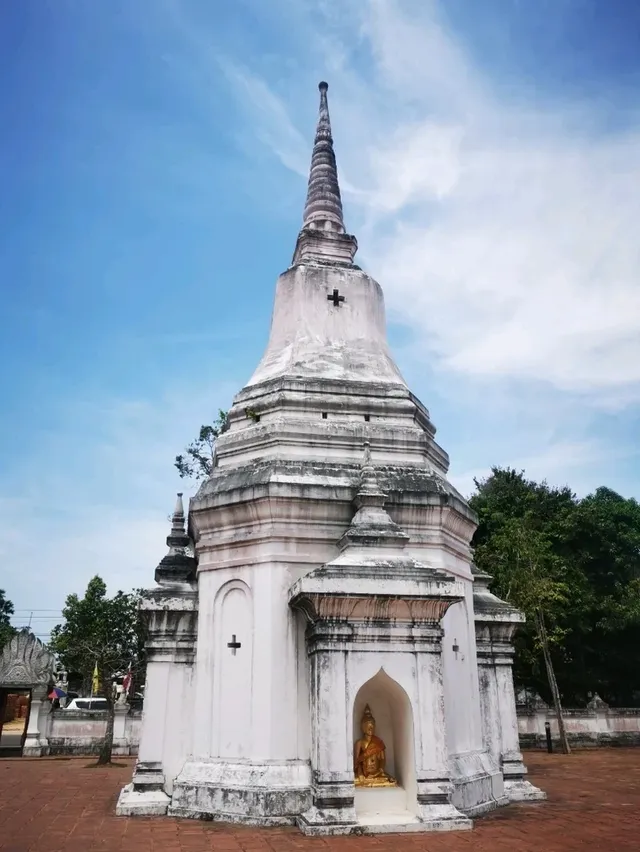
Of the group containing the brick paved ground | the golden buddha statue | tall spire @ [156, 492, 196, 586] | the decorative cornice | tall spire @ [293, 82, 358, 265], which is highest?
tall spire @ [293, 82, 358, 265]

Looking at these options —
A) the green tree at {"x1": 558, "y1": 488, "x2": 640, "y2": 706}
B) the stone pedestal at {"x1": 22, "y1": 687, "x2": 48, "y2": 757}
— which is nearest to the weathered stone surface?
the stone pedestal at {"x1": 22, "y1": 687, "x2": 48, "y2": 757}

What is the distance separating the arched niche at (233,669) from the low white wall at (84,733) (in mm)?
15834

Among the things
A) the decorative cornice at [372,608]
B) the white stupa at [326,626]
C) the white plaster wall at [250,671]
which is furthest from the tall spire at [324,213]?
the decorative cornice at [372,608]

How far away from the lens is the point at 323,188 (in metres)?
18.8

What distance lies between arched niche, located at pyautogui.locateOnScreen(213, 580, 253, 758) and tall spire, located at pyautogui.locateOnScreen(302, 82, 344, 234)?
992 cm

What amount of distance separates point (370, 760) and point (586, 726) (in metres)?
22.9

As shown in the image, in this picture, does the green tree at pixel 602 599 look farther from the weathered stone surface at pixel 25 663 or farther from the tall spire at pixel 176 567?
the tall spire at pixel 176 567

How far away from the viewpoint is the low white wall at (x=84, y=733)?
25641 millimetres

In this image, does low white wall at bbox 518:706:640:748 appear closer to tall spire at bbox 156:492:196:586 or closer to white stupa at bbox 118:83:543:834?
white stupa at bbox 118:83:543:834

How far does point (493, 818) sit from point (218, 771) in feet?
14.5

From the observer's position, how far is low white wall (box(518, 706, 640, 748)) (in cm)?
2891

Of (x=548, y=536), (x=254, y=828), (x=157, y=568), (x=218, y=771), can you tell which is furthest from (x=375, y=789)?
(x=548, y=536)

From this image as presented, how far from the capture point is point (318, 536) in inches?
481

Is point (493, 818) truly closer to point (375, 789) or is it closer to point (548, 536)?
point (375, 789)
